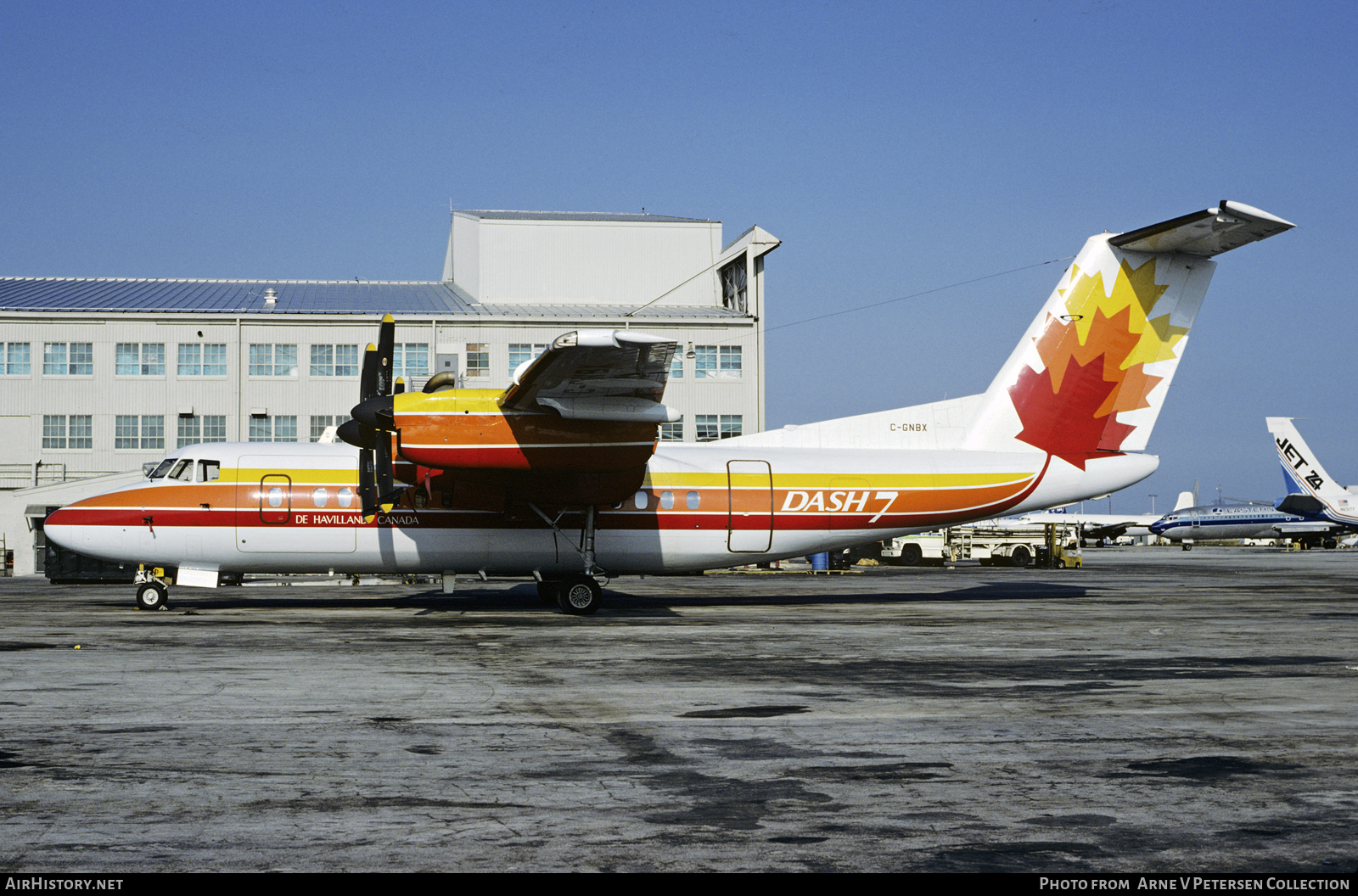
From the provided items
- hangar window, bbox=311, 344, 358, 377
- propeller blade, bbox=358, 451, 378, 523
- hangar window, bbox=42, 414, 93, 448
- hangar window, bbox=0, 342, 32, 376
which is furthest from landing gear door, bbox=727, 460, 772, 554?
hangar window, bbox=0, 342, 32, 376

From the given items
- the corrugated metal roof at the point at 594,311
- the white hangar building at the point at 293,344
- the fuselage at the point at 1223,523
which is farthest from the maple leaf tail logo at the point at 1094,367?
the fuselage at the point at 1223,523

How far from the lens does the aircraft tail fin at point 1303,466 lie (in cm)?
6438

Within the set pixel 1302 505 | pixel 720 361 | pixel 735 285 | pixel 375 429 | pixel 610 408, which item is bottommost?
pixel 1302 505

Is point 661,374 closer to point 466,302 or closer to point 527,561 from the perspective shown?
point 527,561

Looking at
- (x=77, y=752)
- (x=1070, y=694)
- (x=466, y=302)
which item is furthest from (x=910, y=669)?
(x=466, y=302)

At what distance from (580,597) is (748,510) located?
A: 13.1 feet

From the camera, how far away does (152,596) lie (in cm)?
2084

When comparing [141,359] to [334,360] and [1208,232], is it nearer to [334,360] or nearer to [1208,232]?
[334,360]

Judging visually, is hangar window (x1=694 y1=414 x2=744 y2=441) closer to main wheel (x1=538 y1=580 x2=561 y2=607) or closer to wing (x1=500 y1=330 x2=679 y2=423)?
main wheel (x1=538 y1=580 x2=561 y2=607)

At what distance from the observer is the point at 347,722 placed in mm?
8711

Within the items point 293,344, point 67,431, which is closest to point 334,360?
point 293,344

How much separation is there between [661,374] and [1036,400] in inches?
353

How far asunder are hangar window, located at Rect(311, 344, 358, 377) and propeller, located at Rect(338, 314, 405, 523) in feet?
85.7

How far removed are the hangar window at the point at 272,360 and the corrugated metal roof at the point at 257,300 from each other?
1593 millimetres
